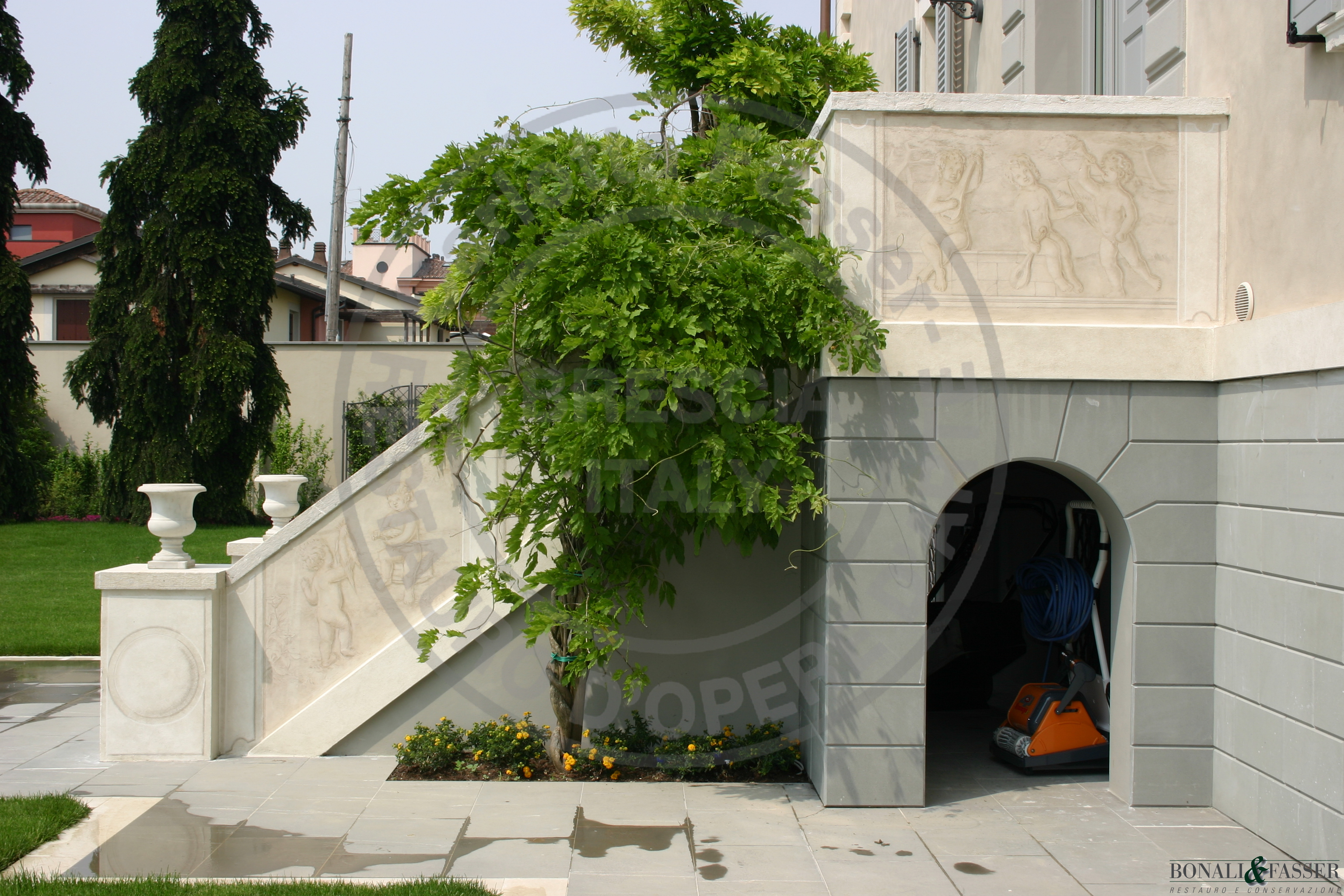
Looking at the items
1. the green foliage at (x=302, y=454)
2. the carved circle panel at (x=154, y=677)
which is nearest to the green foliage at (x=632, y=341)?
the carved circle panel at (x=154, y=677)

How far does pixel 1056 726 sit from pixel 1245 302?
2.84 metres

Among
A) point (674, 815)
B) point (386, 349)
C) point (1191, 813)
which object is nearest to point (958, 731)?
point (1191, 813)

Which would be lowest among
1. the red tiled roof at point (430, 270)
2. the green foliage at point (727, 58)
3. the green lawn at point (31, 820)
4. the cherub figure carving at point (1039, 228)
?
the green lawn at point (31, 820)

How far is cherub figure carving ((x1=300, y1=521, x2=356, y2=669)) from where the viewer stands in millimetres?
6551

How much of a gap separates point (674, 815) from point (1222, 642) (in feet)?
10.7

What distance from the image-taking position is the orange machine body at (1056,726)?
6.29m

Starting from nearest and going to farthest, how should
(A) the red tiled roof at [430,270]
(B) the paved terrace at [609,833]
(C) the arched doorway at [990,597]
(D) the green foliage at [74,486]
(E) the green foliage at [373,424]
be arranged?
1. (B) the paved terrace at [609,833]
2. (C) the arched doorway at [990,597]
3. (E) the green foliage at [373,424]
4. (D) the green foliage at [74,486]
5. (A) the red tiled roof at [430,270]

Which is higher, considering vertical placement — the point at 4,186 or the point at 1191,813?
the point at 4,186

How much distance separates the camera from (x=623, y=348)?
523 centimetres

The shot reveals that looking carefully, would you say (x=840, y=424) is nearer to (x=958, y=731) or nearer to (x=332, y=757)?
(x=958, y=731)

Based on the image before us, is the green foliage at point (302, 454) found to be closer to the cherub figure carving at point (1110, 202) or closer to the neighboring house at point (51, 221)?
the cherub figure carving at point (1110, 202)

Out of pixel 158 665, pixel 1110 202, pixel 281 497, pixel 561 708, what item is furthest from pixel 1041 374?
pixel 158 665

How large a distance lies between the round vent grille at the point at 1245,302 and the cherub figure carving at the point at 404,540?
202 inches

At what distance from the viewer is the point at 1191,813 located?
5.55 meters
